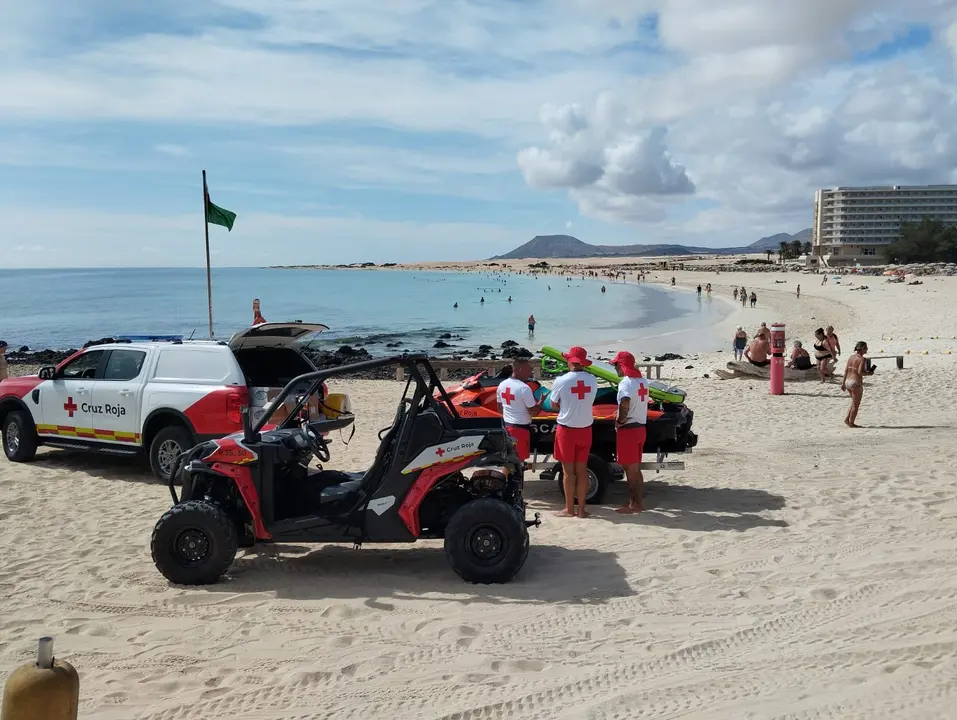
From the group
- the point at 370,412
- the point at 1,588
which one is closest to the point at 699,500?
the point at 1,588

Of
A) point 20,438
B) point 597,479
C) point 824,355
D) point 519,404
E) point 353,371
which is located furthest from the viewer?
point 824,355

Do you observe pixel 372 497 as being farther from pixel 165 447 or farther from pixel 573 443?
pixel 165 447

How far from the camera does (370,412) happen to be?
51.2 ft

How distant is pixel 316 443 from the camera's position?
21.6 feet

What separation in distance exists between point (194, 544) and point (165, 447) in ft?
12.9

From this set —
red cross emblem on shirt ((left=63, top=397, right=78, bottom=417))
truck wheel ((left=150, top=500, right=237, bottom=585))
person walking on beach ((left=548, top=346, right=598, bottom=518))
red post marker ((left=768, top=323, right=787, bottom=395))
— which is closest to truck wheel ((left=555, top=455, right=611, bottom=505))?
person walking on beach ((left=548, top=346, right=598, bottom=518))

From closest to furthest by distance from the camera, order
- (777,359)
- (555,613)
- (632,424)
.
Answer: (555,613), (632,424), (777,359)

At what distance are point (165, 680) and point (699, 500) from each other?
19.2ft

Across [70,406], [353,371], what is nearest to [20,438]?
[70,406]

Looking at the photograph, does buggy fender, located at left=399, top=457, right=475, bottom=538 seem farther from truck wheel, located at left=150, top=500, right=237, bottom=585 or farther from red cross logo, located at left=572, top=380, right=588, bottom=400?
red cross logo, located at left=572, top=380, right=588, bottom=400

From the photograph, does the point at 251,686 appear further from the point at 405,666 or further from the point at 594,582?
the point at 594,582

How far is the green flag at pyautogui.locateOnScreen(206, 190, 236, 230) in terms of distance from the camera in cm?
1870

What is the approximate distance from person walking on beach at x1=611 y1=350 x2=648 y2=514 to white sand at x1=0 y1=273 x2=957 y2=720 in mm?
386

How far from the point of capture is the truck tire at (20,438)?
1063cm
